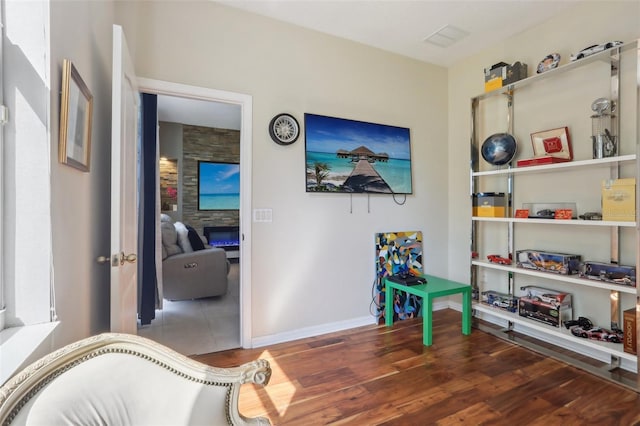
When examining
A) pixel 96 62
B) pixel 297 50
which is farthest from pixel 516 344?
pixel 96 62

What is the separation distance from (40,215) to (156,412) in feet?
2.49

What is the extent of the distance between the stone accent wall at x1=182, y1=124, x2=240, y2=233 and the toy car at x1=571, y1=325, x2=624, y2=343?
6037mm

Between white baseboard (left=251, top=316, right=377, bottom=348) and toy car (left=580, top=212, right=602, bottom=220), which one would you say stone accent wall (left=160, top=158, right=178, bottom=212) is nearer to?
white baseboard (left=251, top=316, right=377, bottom=348)

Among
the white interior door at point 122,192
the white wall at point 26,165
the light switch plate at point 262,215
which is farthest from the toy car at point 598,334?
the white wall at point 26,165

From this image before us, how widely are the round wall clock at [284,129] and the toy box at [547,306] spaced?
2.54m

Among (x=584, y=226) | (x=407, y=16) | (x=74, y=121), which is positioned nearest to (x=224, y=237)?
(x=407, y=16)

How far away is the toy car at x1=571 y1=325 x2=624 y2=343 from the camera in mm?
2307

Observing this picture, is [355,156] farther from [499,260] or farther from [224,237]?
[224,237]

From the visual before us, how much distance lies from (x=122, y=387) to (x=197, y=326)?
2.48 meters

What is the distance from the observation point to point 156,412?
887 mm

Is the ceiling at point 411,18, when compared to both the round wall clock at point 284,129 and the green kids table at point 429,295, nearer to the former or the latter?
the round wall clock at point 284,129

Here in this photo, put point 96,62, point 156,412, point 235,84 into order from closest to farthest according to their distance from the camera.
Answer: point 156,412 < point 96,62 < point 235,84

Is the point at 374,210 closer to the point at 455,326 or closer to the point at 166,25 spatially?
the point at 455,326

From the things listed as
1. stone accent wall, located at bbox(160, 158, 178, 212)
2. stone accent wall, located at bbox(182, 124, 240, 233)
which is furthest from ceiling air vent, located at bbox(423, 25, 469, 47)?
stone accent wall, located at bbox(160, 158, 178, 212)
